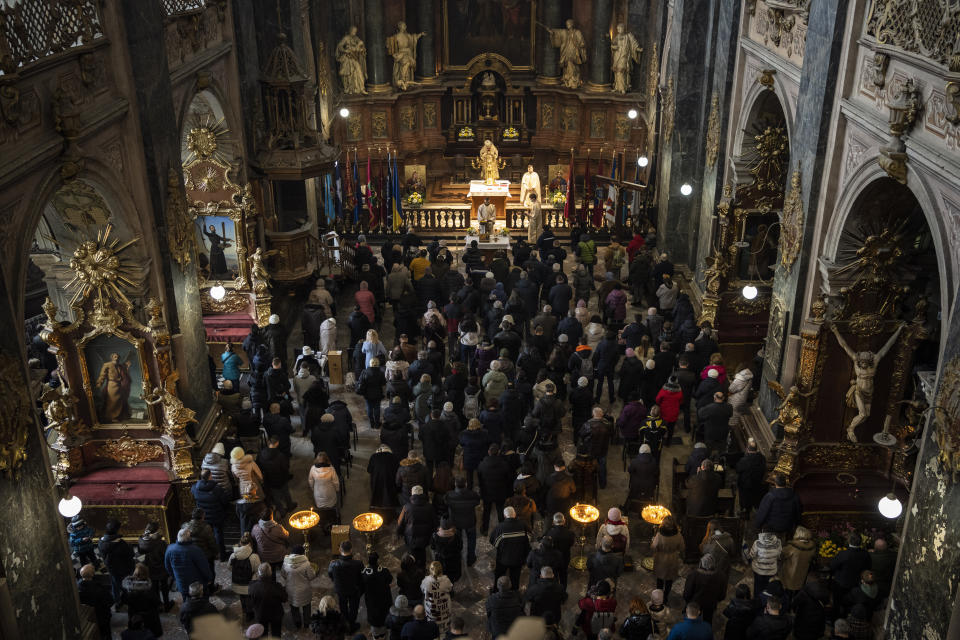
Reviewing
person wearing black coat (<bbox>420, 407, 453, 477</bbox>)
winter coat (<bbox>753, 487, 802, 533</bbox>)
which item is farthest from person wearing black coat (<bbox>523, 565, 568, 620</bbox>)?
person wearing black coat (<bbox>420, 407, 453, 477</bbox>)

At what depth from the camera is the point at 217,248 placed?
1636cm

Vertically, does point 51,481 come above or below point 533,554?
above

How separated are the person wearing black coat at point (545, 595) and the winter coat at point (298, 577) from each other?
2.45 metres

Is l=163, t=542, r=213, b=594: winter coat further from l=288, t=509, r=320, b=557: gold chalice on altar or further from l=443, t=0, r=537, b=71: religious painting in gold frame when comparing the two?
l=443, t=0, r=537, b=71: religious painting in gold frame

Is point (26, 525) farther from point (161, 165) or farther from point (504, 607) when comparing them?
point (161, 165)

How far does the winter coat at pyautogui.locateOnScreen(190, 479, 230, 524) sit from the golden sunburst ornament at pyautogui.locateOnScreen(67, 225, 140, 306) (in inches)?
99.5

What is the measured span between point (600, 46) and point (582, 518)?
58.9ft

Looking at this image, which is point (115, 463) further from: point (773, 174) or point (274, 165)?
point (773, 174)

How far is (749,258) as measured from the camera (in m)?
16.8

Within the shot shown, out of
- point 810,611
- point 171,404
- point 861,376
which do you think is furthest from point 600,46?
point 810,611

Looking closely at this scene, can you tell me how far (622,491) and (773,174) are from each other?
6543 millimetres

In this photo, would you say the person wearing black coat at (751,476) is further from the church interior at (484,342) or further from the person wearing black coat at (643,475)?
the person wearing black coat at (643,475)

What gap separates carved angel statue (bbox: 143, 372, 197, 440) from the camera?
12094 mm

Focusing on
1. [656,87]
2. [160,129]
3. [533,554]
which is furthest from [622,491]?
[656,87]
